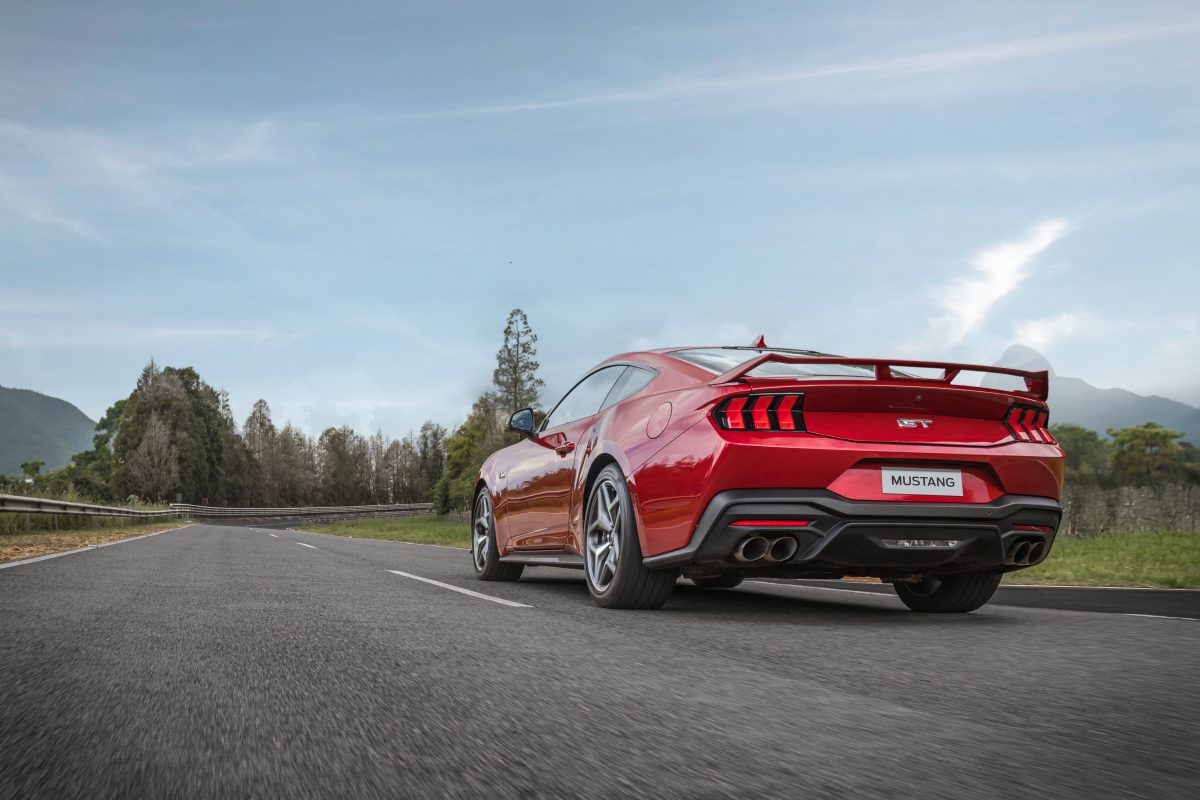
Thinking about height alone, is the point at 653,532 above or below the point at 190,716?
above

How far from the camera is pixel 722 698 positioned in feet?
9.62

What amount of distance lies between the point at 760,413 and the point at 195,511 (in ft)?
177

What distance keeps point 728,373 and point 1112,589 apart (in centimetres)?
453

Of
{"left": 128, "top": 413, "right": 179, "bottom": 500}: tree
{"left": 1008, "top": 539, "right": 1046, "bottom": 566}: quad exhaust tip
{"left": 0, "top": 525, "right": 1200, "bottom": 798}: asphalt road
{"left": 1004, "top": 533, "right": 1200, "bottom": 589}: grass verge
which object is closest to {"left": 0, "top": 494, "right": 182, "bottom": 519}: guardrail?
{"left": 0, "top": 525, "right": 1200, "bottom": 798}: asphalt road

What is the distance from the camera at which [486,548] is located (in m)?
8.23

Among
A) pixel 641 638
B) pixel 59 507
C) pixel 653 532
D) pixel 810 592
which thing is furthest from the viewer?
pixel 59 507

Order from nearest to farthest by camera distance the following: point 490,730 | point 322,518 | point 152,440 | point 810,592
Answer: point 490,730
point 810,592
point 322,518
point 152,440

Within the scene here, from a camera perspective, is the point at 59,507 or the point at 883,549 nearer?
the point at 883,549

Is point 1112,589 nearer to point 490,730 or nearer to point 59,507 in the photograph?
point 490,730

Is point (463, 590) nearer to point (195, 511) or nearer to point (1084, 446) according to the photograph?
point (195, 511)

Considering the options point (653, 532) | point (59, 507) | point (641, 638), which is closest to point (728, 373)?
point (653, 532)

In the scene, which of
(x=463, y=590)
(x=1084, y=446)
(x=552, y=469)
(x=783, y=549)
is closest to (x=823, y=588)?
(x=552, y=469)

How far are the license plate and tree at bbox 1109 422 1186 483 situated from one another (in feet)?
349

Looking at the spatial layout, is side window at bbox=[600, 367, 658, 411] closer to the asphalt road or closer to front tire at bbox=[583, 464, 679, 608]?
front tire at bbox=[583, 464, 679, 608]
